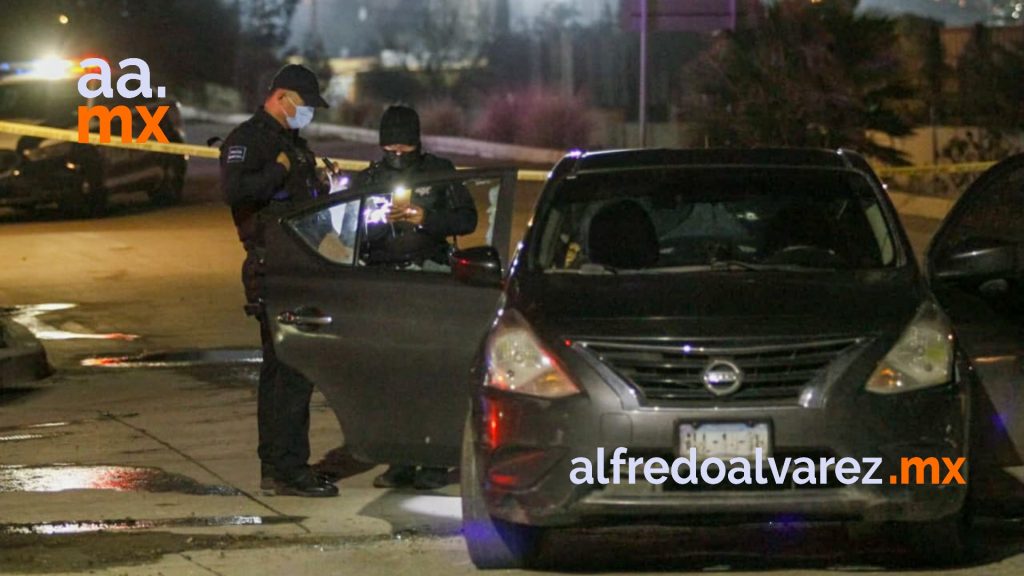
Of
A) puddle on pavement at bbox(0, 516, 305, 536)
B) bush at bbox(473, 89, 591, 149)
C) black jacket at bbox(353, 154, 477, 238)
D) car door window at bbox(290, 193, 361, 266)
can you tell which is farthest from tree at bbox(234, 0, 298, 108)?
puddle on pavement at bbox(0, 516, 305, 536)

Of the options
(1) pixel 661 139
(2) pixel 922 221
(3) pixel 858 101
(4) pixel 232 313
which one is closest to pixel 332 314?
(4) pixel 232 313

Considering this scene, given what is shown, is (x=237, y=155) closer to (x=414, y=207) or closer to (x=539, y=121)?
(x=414, y=207)

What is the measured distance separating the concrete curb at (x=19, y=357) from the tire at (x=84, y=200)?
9.98 m

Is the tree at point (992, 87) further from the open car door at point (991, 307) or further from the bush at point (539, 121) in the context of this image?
the open car door at point (991, 307)

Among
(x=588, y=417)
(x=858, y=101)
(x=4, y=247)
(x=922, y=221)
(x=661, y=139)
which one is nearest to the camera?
(x=588, y=417)

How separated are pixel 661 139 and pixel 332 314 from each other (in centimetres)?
2439

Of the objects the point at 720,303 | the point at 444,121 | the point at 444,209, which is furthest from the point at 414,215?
the point at 444,121

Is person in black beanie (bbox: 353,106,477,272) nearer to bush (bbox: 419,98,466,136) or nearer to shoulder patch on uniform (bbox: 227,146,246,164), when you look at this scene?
shoulder patch on uniform (bbox: 227,146,246,164)

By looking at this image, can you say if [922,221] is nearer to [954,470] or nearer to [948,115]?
[948,115]

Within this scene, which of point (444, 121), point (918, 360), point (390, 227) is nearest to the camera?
point (918, 360)

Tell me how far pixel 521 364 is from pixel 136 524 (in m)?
2.20

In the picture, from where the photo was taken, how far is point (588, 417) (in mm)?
6523

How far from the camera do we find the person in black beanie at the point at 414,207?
8.51 meters

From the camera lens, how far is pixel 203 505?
27.8 feet
